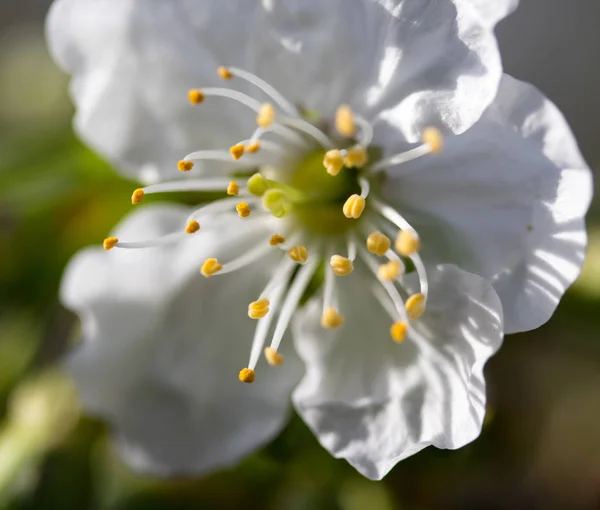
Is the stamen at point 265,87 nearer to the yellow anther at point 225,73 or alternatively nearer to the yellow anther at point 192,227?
the yellow anther at point 225,73

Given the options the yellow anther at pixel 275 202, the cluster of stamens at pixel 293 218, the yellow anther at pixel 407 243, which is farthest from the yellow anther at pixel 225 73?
the yellow anther at pixel 407 243

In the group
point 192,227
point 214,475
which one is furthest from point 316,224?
point 214,475

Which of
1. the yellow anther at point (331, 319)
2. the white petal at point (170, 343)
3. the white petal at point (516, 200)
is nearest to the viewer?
the white petal at point (516, 200)

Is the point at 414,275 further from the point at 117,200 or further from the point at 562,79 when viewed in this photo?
the point at 562,79

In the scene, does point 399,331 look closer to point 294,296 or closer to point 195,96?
point 294,296

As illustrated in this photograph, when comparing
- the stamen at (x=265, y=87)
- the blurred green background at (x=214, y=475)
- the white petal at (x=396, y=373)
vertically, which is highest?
the stamen at (x=265, y=87)

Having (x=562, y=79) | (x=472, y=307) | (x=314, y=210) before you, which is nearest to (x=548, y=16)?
(x=562, y=79)

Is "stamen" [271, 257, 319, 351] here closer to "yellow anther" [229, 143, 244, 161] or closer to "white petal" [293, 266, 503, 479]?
"white petal" [293, 266, 503, 479]

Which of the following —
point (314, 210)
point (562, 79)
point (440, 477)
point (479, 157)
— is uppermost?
point (479, 157)
